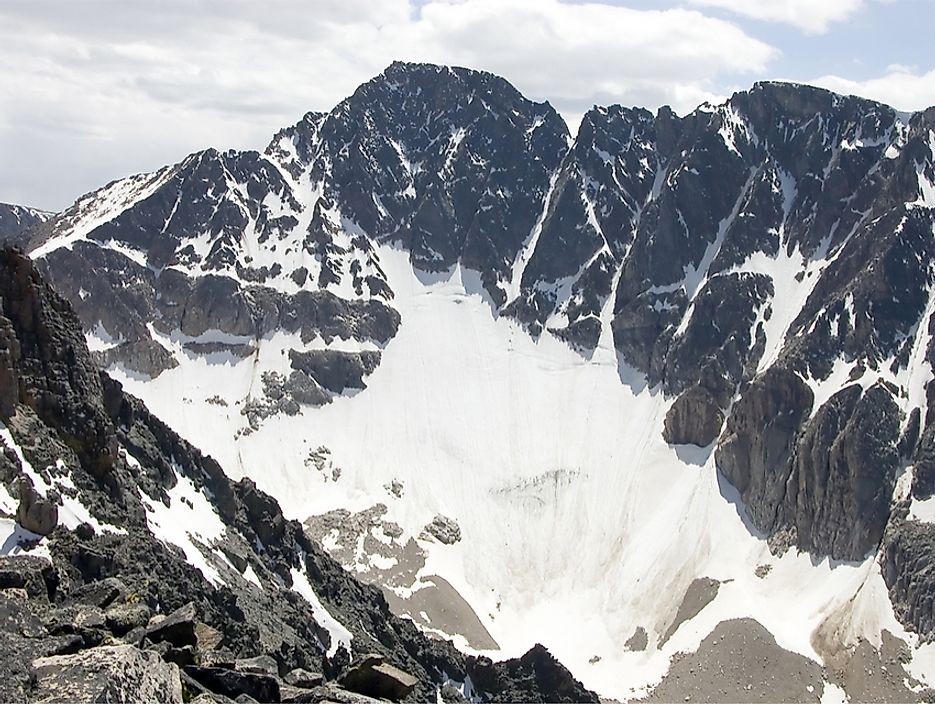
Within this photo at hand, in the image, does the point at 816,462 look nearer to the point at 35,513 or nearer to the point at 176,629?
the point at 35,513

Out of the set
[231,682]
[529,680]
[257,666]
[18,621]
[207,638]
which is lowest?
[529,680]

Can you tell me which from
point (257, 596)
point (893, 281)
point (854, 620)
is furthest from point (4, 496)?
point (893, 281)

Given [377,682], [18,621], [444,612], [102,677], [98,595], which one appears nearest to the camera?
[102,677]

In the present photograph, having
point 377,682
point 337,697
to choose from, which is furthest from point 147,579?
point 337,697

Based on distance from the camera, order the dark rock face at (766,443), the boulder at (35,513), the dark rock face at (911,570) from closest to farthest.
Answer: the boulder at (35,513) < the dark rock face at (911,570) < the dark rock face at (766,443)

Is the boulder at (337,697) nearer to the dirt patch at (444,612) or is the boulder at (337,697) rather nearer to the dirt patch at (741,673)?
the dirt patch at (741,673)

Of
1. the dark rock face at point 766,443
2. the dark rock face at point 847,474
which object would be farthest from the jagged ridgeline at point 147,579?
the dark rock face at point 766,443

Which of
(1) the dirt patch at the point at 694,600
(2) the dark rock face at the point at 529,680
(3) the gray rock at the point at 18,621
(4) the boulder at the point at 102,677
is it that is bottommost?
(1) the dirt patch at the point at 694,600
